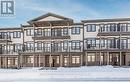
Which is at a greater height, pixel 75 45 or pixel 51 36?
pixel 51 36

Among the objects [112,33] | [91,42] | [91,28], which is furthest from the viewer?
[91,28]

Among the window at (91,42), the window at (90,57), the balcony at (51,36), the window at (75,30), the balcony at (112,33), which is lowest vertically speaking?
the window at (90,57)

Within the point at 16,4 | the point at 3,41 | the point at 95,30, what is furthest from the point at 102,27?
the point at 16,4

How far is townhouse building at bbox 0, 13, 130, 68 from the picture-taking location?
14.0 metres

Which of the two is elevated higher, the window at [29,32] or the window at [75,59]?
the window at [29,32]

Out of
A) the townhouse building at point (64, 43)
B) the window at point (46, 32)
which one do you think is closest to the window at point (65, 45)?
the townhouse building at point (64, 43)

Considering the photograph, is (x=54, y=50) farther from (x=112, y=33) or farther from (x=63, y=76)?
(x=63, y=76)

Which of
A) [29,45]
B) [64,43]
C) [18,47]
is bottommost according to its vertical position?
[18,47]

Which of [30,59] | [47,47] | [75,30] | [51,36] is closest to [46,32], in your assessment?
[51,36]

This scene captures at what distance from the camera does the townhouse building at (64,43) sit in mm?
14039

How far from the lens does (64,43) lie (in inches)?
576

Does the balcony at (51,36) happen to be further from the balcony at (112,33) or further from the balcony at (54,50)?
the balcony at (112,33)

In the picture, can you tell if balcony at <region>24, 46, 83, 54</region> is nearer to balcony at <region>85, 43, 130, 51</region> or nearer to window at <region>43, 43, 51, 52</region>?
window at <region>43, 43, 51, 52</region>

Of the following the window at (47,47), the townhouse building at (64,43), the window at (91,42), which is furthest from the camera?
the window at (91,42)
